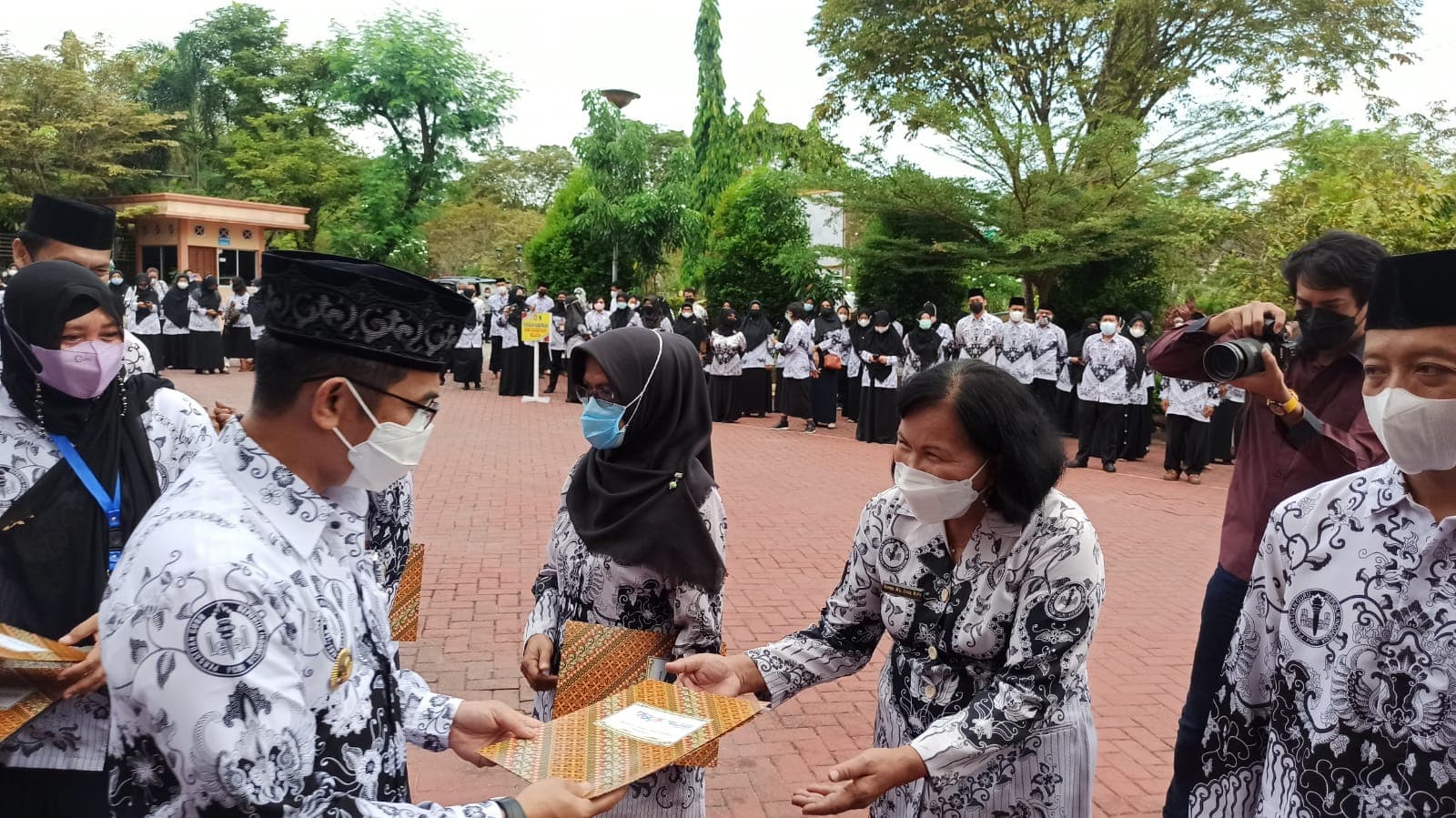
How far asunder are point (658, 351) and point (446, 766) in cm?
235

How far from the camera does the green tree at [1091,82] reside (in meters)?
15.6

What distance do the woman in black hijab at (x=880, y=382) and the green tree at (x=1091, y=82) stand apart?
2.95m

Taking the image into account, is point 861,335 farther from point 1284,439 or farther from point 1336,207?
point 1284,439

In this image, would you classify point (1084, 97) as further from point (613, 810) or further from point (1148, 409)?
point (613, 810)

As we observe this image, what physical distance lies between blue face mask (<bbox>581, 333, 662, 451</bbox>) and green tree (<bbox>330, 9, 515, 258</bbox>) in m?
28.0

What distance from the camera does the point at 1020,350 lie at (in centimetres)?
1394

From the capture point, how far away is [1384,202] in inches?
454

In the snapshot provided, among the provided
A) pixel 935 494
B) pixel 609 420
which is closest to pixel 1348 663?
pixel 935 494

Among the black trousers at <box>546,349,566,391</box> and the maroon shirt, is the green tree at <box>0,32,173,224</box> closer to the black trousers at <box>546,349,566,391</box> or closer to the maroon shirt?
the black trousers at <box>546,349,566,391</box>

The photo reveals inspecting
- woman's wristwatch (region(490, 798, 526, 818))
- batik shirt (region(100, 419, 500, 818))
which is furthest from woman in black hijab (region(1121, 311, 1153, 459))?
batik shirt (region(100, 419, 500, 818))

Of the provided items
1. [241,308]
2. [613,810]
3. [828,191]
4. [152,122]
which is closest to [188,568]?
[613,810]

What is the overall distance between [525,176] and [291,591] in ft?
171

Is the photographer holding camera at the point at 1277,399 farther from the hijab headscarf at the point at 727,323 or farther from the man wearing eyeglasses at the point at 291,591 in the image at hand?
the hijab headscarf at the point at 727,323

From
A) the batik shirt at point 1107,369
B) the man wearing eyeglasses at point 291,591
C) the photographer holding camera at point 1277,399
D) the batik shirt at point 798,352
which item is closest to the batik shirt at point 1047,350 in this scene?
the batik shirt at point 1107,369
